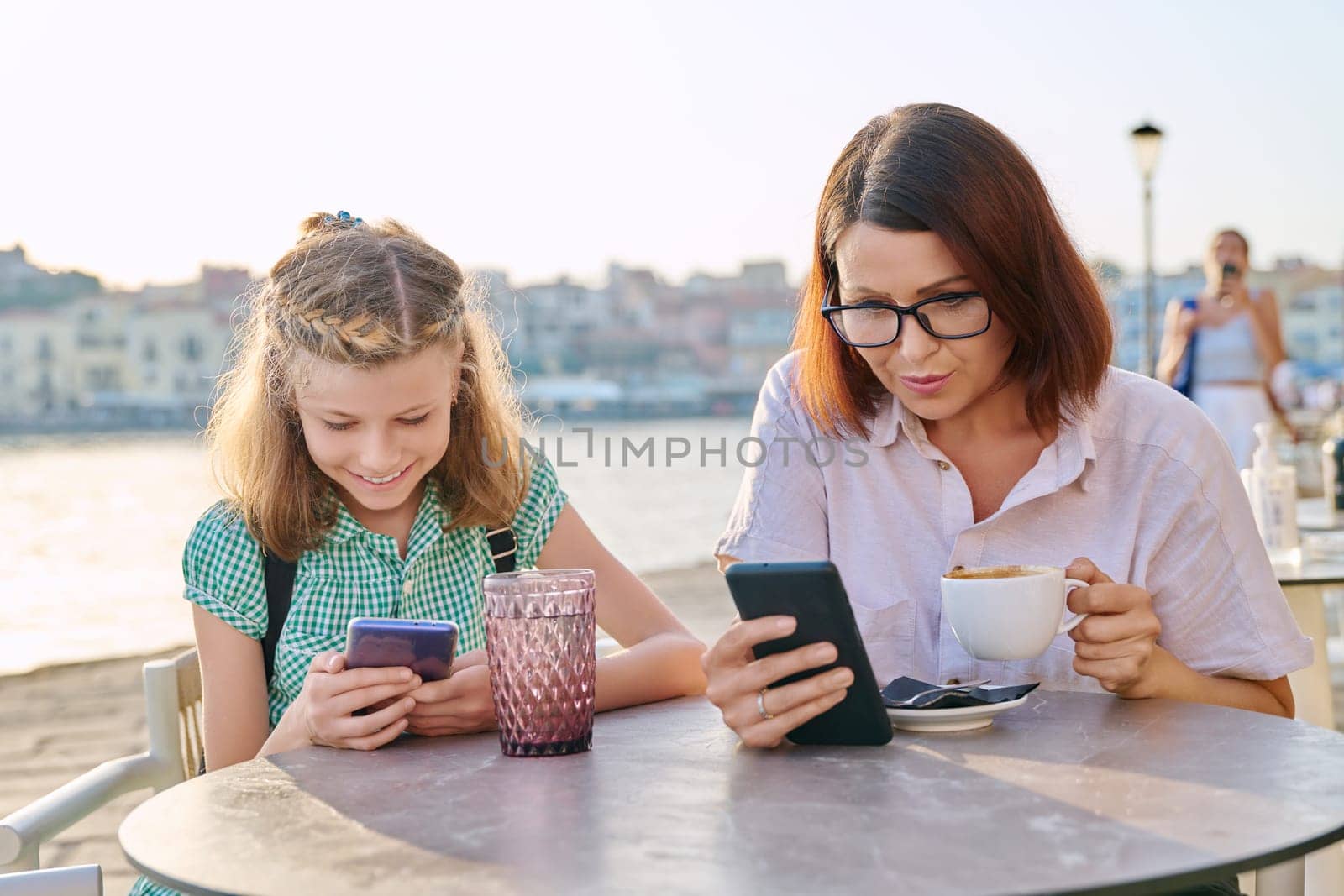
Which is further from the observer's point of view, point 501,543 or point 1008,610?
point 501,543

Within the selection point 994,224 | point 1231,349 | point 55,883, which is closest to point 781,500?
point 994,224

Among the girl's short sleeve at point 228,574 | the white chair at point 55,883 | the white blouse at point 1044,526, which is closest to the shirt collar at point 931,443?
the white blouse at point 1044,526

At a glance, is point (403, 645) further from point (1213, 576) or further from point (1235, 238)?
point (1235, 238)

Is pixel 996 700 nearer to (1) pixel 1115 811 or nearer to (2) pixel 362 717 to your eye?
(1) pixel 1115 811

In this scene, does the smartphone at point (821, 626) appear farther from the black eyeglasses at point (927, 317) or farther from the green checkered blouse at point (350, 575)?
the green checkered blouse at point (350, 575)

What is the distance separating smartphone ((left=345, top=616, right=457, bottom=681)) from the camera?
117 centimetres

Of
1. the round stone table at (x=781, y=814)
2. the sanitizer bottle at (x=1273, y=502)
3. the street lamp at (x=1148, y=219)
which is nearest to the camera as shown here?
the round stone table at (x=781, y=814)

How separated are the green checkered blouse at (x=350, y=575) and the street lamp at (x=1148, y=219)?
8.77 meters

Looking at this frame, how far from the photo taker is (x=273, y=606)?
1499 millimetres

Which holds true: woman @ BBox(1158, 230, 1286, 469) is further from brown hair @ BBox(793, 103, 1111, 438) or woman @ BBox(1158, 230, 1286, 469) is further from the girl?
the girl

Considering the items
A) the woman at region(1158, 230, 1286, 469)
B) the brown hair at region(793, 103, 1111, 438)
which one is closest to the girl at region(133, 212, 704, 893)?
the brown hair at region(793, 103, 1111, 438)

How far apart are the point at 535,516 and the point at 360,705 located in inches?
21.7

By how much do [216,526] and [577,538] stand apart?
444mm

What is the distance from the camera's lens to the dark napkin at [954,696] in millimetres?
1148
